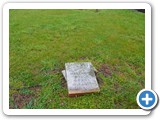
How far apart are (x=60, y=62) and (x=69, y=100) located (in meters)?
0.80

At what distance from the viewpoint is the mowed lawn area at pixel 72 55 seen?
314 cm

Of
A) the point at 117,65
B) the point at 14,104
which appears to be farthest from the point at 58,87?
the point at 117,65

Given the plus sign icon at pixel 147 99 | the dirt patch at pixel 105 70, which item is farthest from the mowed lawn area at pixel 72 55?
the plus sign icon at pixel 147 99

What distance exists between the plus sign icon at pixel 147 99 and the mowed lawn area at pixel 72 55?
0.26m

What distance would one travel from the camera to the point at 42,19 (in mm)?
4621

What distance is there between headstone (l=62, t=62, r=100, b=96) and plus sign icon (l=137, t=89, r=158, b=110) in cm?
58

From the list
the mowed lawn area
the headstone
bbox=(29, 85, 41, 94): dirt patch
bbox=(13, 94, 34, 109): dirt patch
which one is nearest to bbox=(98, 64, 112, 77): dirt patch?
the mowed lawn area

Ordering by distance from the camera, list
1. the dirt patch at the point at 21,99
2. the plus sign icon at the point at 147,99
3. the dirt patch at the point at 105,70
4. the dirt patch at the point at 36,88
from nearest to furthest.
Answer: the plus sign icon at the point at 147,99, the dirt patch at the point at 21,99, the dirt patch at the point at 36,88, the dirt patch at the point at 105,70

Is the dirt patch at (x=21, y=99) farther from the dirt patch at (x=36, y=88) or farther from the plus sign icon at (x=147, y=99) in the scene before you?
the plus sign icon at (x=147, y=99)

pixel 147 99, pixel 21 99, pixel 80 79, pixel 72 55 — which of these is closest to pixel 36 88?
pixel 21 99

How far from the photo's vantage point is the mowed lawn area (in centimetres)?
314

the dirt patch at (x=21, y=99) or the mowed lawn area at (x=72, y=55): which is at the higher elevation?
the mowed lawn area at (x=72, y=55)

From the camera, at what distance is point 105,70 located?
11.9 ft
